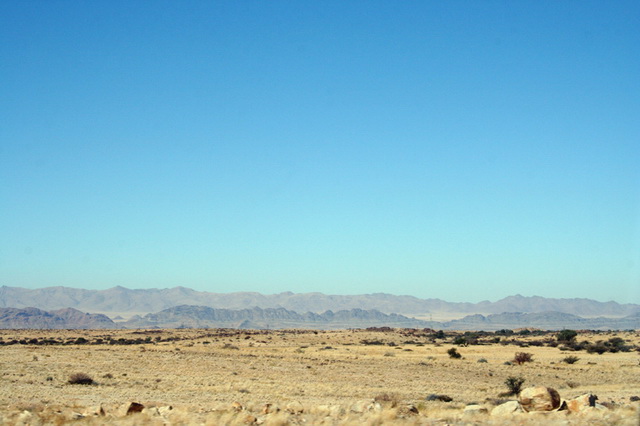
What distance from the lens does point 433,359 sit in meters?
52.6

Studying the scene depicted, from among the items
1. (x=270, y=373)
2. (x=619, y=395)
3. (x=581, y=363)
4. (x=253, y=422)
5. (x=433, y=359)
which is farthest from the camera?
(x=433, y=359)

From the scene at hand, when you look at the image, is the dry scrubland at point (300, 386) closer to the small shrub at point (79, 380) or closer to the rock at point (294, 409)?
the rock at point (294, 409)

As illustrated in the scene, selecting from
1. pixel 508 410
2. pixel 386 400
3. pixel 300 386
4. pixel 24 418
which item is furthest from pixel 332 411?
pixel 300 386

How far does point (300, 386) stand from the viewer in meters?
32.4

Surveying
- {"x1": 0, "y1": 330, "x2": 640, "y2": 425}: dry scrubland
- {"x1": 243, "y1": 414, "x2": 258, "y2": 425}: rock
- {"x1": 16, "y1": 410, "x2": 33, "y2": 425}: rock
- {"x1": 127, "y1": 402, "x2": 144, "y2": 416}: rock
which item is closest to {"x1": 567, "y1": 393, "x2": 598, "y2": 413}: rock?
{"x1": 0, "y1": 330, "x2": 640, "y2": 425}: dry scrubland

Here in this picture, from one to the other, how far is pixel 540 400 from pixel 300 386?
61.2 feet

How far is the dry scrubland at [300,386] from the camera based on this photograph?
1564cm

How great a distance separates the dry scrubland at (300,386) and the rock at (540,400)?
1.06 metres

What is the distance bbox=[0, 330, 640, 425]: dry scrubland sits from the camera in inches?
616

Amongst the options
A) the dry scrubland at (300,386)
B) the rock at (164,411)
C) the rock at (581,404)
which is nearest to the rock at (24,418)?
the dry scrubland at (300,386)

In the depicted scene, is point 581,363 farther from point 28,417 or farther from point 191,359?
point 28,417

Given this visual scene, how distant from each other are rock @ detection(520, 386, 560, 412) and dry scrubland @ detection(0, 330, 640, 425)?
1063 mm

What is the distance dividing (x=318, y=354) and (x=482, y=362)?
17919 millimetres

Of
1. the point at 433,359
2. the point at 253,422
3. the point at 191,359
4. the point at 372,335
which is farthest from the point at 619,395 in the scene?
the point at 372,335
